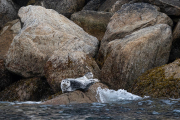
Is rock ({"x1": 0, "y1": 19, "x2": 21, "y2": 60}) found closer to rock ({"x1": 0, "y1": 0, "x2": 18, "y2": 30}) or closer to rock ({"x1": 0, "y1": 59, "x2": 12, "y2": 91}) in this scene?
rock ({"x1": 0, "y1": 0, "x2": 18, "y2": 30})

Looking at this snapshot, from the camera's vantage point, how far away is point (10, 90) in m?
8.95

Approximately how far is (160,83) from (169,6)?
5.14m

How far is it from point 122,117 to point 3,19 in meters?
13.9

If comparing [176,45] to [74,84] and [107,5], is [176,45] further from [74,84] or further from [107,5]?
[107,5]

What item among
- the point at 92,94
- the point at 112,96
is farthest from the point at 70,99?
the point at 112,96

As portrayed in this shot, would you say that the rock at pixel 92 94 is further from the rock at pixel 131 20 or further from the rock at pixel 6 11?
the rock at pixel 6 11

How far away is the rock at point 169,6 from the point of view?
1045 centimetres

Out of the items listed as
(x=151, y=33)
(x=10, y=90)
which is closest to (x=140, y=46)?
(x=151, y=33)

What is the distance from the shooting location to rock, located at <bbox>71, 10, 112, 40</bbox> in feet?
40.3

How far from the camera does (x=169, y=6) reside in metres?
10.6

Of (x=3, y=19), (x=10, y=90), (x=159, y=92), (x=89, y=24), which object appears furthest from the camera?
(x=3, y=19)

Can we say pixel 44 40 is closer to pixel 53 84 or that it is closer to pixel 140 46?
pixel 53 84

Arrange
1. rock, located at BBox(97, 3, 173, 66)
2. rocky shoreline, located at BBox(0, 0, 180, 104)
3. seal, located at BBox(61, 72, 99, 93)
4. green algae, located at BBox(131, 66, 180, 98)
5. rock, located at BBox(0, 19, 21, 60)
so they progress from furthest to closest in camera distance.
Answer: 1. rock, located at BBox(0, 19, 21, 60)
2. rock, located at BBox(97, 3, 173, 66)
3. rocky shoreline, located at BBox(0, 0, 180, 104)
4. green algae, located at BBox(131, 66, 180, 98)
5. seal, located at BBox(61, 72, 99, 93)

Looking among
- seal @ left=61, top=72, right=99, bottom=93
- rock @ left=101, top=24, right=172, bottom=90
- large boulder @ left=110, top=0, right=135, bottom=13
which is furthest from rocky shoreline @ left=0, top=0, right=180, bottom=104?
large boulder @ left=110, top=0, right=135, bottom=13
